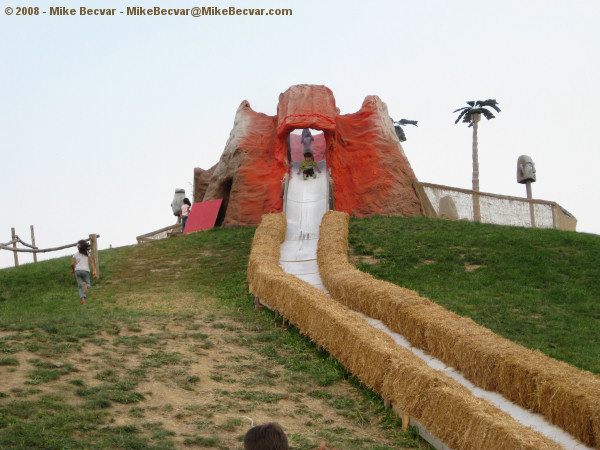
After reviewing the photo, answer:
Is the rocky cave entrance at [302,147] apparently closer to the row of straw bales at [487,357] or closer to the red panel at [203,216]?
the red panel at [203,216]

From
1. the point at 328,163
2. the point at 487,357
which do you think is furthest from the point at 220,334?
the point at 328,163

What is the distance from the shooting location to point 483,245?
21.1 meters

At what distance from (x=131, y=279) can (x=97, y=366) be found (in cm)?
998

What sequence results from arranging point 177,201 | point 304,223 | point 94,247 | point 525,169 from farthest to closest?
1. point 177,201
2. point 525,169
3. point 304,223
4. point 94,247

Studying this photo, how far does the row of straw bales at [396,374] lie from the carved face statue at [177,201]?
19.3 m

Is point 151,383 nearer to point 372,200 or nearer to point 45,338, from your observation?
point 45,338

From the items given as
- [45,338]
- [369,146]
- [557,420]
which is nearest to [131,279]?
[45,338]

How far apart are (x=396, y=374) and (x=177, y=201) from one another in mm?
26990

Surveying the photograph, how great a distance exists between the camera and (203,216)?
28.4 m

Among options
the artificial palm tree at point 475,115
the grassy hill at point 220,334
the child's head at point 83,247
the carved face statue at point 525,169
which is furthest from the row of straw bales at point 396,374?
the artificial palm tree at point 475,115

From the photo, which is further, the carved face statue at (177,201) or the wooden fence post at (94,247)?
the carved face statue at (177,201)

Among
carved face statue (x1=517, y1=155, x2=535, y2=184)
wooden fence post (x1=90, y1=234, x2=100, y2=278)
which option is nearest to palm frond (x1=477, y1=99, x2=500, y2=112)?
carved face statue (x1=517, y1=155, x2=535, y2=184)

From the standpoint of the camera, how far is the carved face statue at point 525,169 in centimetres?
2986

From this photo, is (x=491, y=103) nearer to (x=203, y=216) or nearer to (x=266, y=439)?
(x=203, y=216)
